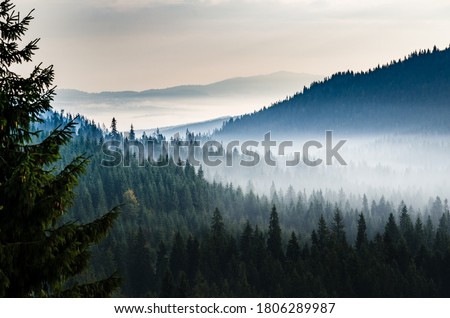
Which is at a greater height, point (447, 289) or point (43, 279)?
point (43, 279)

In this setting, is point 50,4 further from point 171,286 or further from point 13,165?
point 13,165

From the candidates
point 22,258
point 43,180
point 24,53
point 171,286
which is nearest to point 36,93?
point 24,53

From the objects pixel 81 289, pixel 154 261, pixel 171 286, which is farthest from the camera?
pixel 154 261

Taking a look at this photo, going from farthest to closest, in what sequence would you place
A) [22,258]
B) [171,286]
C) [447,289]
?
[447,289]
[171,286]
[22,258]

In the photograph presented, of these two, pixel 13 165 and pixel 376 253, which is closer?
pixel 13 165

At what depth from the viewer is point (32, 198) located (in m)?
16.4

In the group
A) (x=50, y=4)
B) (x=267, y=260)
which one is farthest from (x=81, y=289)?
(x=50, y=4)

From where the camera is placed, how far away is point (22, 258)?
54.4 ft

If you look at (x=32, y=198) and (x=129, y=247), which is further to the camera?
(x=129, y=247)

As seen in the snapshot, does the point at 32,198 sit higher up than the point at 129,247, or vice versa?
the point at 32,198

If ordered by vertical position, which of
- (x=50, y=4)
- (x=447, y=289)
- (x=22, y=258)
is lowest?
(x=447, y=289)

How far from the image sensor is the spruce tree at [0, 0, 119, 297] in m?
16.5

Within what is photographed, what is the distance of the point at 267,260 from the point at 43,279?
383ft

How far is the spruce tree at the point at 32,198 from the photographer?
16.5 meters
